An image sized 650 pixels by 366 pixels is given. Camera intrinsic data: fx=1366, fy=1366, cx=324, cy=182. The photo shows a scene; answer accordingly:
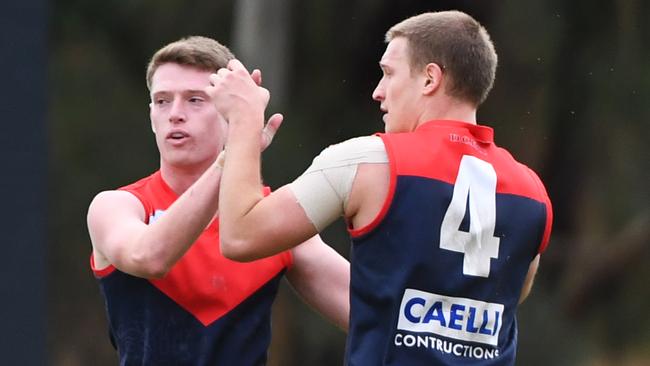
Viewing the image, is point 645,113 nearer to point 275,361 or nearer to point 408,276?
point 275,361

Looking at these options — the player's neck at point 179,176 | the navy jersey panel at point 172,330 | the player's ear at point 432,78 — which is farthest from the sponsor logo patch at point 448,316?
the player's neck at point 179,176

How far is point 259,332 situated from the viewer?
4.03 meters

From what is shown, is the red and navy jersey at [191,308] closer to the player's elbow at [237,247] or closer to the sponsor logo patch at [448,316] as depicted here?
the player's elbow at [237,247]

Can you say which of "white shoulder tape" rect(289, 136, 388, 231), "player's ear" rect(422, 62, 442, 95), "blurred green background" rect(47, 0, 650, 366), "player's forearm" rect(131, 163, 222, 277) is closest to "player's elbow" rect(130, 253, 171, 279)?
"player's forearm" rect(131, 163, 222, 277)

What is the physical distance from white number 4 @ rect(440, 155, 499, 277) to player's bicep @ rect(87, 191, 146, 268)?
2.98ft

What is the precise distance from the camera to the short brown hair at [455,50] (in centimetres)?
348

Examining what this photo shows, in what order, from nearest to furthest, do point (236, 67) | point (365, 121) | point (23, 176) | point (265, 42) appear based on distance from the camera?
point (236, 67)
point (23, 176)
point (365, 121)
point (265, 42)

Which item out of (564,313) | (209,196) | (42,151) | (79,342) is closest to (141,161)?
(79,342)

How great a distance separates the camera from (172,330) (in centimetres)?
394

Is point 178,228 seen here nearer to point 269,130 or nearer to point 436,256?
point 269,130

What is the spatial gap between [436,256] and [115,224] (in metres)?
1.01

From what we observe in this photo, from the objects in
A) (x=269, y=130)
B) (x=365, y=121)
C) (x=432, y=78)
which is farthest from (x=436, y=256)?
(x=365, y=121)

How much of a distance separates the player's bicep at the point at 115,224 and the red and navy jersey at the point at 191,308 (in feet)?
0.17

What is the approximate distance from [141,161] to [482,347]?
578 cm
